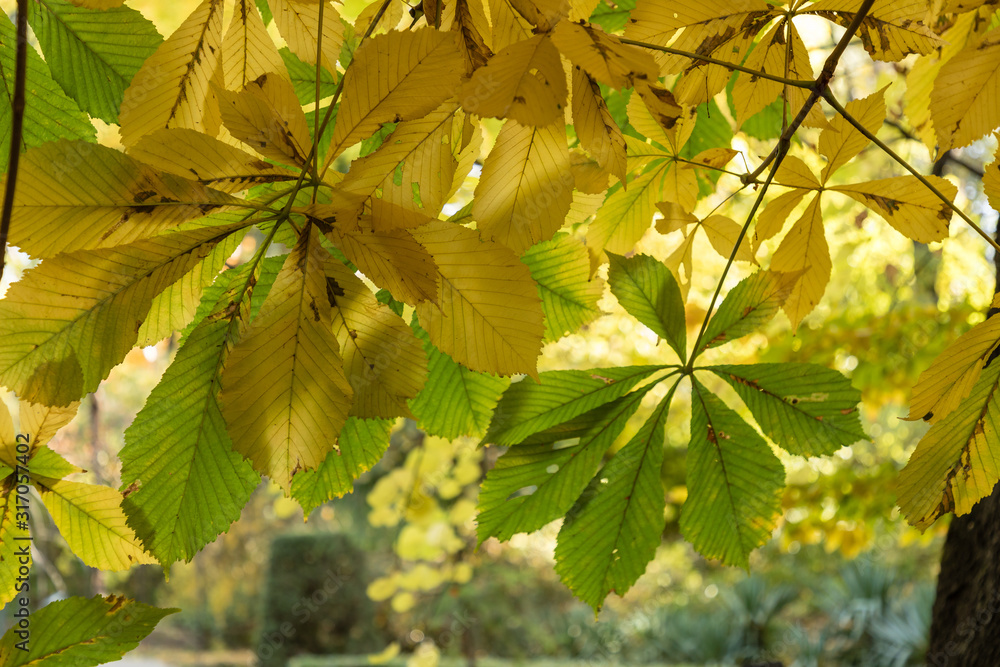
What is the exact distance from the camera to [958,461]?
0.47 metres

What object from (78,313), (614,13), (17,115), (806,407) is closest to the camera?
(17,115)

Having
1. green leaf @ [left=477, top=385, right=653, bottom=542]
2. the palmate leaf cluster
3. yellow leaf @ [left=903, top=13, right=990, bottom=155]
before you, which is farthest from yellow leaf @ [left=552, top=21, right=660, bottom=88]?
yellow leaf @ [left=903, top=13, right=990, bottom=155]

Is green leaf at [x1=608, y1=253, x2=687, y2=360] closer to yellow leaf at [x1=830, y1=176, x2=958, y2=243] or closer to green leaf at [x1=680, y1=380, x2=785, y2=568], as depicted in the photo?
green leaf at [x1=680, y1=380, x2=785, y2=568]

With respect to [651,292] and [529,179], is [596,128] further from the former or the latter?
[651,292]

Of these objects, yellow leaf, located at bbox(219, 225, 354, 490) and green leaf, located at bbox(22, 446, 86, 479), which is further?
green leaf, located at bbox(22, 446, 86, 479)

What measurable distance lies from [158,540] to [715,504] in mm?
456

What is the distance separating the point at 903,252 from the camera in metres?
3.33

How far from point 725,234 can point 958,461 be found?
304 mm

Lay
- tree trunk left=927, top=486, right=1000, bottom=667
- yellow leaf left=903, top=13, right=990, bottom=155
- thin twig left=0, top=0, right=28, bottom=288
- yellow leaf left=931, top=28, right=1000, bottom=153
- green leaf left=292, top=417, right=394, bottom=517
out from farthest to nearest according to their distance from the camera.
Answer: tree trunk left=927, top=486, right=1000, bottom=667 → yellow leaf left=903, top=13, right=990, bottom=155 → green leaf left=292, top=417, right=394, bottom=517 → yellow leaf left=931, top=28, right=1000, bottom=153 → thin twig left=0, top=0, right=28, bottom=288

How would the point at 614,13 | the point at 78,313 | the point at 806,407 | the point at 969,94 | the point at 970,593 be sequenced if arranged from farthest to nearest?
the point at 970,593 < the point at 614,13 < the point at 806,407 < the point at 969,94 < the point at 78,313

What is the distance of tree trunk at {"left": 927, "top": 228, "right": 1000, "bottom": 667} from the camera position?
0.92 m

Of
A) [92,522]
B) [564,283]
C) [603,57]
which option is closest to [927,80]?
[564,283]

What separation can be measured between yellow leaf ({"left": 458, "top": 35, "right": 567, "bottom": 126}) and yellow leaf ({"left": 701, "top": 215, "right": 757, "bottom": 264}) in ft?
1.14

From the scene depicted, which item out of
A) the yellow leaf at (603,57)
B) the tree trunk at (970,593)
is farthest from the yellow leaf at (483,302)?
the tree trunk at (970,593)
